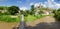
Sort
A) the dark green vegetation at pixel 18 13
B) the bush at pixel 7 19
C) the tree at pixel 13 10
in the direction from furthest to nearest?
1. the tree at pixel 13 10
2. the dark green vegetation at pixel 18 13
3. the bush at pixel 7 19

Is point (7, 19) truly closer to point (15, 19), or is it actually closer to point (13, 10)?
point (15, 19)

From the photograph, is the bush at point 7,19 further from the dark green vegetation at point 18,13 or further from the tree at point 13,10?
the tree at point 13,10

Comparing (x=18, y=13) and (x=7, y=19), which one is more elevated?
(x=18, y=13)

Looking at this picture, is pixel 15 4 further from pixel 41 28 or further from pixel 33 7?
pixel 41 28

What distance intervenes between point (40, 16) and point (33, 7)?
714 millimetres

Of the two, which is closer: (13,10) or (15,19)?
(15,19)

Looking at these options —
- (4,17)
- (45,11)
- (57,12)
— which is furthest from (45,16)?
(4,17)

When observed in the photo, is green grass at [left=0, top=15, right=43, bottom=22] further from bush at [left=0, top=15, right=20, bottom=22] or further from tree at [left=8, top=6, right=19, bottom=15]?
tree at [left=8, top=6, right=19, bottom=15]

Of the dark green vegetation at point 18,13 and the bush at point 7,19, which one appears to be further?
the dark green vegetation at point 18,13

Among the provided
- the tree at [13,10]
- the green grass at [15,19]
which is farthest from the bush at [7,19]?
the tree at [13,10]

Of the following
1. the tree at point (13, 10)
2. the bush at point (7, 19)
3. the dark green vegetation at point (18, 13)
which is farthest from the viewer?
the tree at point (13, 10)

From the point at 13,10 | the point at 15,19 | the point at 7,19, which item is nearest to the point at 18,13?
the point at 13,10

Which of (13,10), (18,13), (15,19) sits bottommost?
(15,19)

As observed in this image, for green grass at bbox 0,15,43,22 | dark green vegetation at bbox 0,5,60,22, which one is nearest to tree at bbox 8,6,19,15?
dark green vegetation at bbox 0,5,60,22
